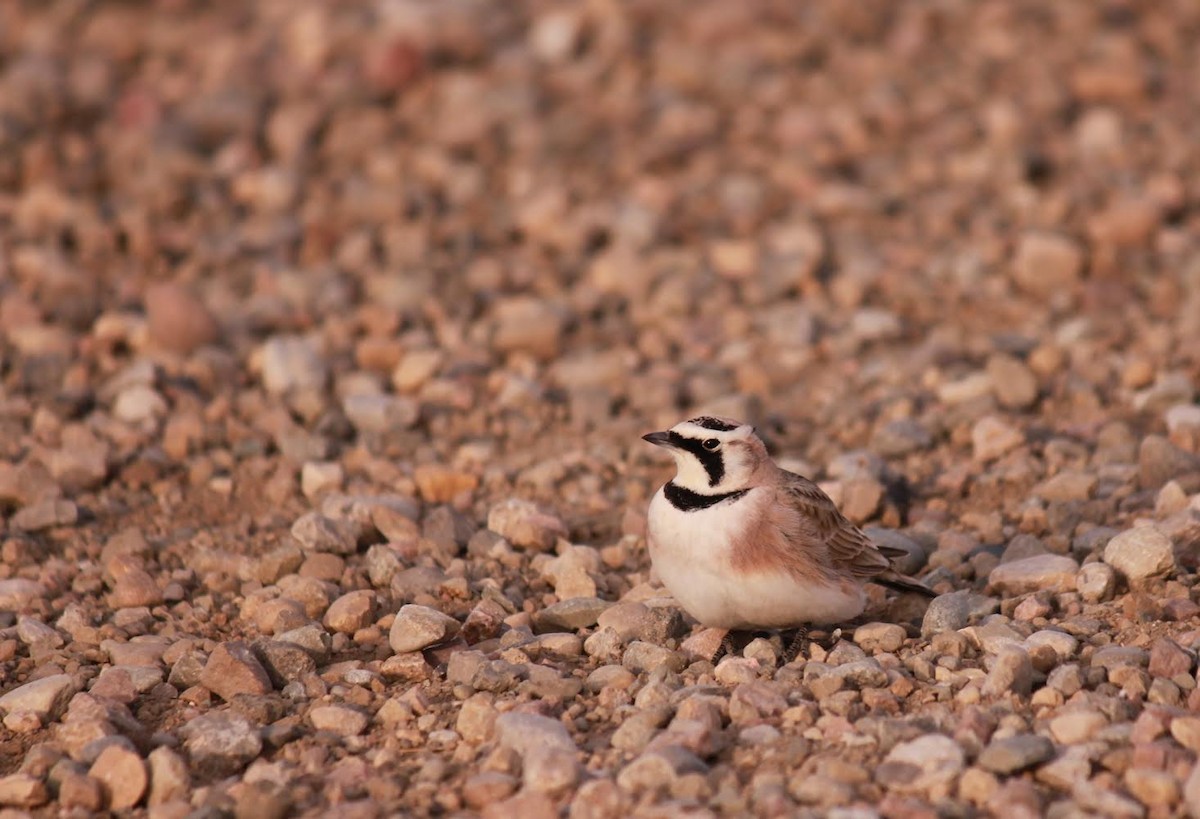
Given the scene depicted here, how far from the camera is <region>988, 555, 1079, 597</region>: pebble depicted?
6.60 meters

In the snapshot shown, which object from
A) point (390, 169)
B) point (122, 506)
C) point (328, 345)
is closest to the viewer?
point (122, 506)

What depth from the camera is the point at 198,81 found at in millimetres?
12875

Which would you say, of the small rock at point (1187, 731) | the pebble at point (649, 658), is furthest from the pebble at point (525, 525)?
the small rock at point (1187, 731)

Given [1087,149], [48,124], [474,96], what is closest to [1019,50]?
[1087,149]

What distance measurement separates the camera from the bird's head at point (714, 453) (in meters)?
6.38

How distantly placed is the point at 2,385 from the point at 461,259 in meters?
3.23

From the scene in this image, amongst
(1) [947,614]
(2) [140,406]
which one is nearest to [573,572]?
(1) [947,614]

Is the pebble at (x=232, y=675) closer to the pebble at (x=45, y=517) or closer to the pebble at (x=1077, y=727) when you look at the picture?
the pebble at (x=45, y=517)

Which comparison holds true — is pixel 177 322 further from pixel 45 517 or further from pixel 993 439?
pixel 993 439

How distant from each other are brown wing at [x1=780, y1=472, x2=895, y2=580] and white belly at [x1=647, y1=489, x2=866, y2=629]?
174 millimetres

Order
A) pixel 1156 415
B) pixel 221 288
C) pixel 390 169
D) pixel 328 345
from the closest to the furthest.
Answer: pixel 1156 415 < pixel 328 345 < pixel 221 288 < pixel 390 169

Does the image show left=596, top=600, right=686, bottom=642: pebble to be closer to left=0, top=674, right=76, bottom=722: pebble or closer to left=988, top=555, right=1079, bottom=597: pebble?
left=988, top=555, right=1079, bottom=597: pebble

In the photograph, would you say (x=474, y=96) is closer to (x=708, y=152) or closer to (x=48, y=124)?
(x=708, y=152)

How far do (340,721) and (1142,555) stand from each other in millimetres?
3370
